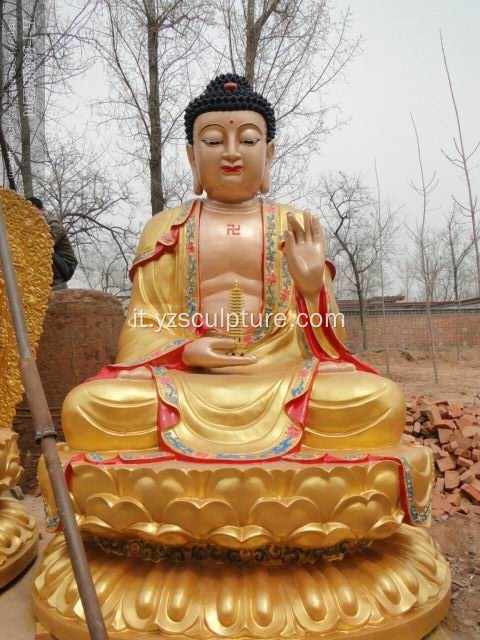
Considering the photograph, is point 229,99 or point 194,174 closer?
point 229,99

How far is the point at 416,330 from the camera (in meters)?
15.1

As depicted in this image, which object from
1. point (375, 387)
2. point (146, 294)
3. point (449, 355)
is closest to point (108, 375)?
point (146, 294)

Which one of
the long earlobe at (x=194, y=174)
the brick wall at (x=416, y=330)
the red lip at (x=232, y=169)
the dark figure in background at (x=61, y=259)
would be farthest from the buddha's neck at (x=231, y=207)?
the brick wall at (x=416, y=330)

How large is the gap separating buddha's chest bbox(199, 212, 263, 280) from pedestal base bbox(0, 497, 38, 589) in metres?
1.40

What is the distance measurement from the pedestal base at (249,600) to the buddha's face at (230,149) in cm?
181

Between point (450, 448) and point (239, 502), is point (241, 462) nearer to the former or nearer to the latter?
point (239, 502)

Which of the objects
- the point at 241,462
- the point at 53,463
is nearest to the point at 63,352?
the point at 241,462

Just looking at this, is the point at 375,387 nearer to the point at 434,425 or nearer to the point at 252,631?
the point at 252,631

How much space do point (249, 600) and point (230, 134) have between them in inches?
81.5

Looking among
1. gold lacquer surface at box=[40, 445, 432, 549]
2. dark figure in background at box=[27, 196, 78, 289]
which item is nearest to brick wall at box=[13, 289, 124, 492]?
dark figure in background at box=[27, 196, 78, 289]

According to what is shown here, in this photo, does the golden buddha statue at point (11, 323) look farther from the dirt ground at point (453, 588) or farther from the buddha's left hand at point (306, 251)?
the buddha's left hand at point (306, 251)

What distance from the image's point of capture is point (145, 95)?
6301 mm

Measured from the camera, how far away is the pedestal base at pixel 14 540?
88.7 inches

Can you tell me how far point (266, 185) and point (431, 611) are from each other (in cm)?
214
